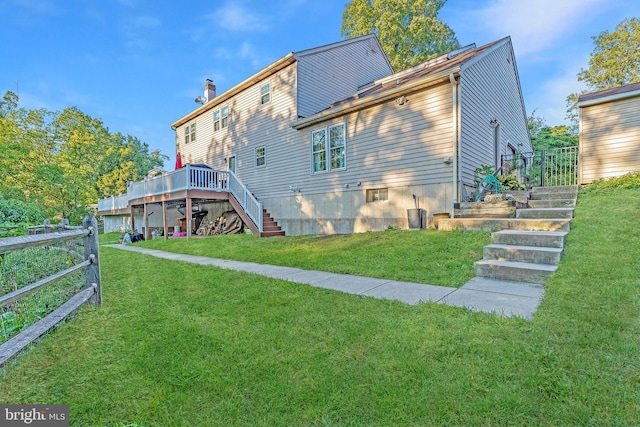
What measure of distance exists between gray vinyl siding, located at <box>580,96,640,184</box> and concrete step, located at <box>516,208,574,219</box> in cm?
598

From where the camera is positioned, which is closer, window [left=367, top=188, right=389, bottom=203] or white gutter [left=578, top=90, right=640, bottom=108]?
window [left=367, top=188, right=389, bottom=203]

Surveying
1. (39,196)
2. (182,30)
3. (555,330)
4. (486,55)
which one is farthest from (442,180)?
(39,196)

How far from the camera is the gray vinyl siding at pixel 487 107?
8.05 meters

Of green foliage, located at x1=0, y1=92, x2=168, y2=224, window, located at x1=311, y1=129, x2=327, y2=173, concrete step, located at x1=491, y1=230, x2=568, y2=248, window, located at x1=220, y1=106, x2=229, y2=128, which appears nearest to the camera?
concrete step, located at x1=491, y1=230, x2=568, y2=248

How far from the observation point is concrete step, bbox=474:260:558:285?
12.9ft

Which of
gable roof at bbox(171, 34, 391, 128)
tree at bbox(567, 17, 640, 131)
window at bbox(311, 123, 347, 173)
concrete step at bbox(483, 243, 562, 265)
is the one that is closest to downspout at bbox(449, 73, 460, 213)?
concrete step at bbox(483, 243, 562, 265)

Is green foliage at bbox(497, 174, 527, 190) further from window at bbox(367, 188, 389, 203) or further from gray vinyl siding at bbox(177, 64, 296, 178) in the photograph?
gray vinyl siding at bbox(177, 64, 296, 178)

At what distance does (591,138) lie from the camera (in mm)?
10109

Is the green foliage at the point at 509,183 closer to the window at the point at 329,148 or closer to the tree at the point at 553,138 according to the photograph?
the window at the point at 329,148

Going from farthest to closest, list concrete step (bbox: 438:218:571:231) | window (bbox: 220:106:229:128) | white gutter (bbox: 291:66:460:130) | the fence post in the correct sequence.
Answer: window (bbox: 220:106:229:128), white gutter (bbox: 291:66:460:130), concrete step (bbox: 438:218:571:231), the fence post

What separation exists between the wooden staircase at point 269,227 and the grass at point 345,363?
7.60 m

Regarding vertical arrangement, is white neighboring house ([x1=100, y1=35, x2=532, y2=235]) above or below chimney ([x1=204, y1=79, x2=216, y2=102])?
below

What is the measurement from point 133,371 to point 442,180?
7.62 metres

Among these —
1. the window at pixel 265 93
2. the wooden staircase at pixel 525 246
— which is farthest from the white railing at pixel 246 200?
the wooden staircase at pixel 525 246
